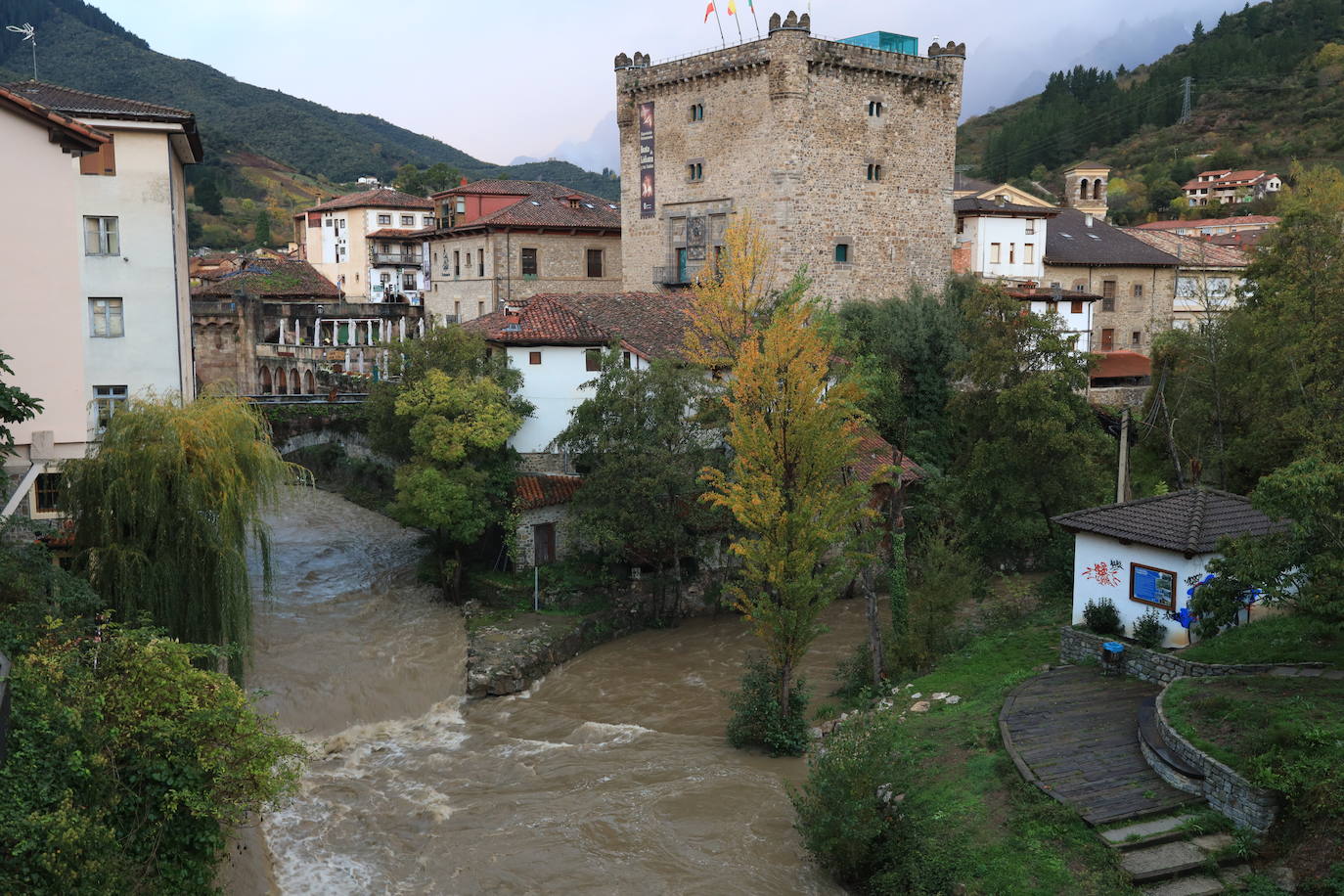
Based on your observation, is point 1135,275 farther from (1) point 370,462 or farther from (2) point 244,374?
A: (2) point 244,374

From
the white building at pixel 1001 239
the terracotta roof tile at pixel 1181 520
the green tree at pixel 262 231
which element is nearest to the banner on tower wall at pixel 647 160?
the white building at pixel 1001 239

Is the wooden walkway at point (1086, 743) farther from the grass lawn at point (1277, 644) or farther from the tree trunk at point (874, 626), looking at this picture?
the tree trunk at point (874, 626)

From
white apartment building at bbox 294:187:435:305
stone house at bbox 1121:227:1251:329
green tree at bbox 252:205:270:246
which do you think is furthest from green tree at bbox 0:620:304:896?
green tree at bbox 252:205:270:246

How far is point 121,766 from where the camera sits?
406 inches

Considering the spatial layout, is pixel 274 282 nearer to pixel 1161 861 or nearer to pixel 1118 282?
pixel 1118 282

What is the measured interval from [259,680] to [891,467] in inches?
497

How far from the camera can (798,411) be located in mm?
17219

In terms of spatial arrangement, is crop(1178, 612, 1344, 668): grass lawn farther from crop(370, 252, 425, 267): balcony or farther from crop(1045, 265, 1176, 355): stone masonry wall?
crop(370, 252, 425, 267): balcony

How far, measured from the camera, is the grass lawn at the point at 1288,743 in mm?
10758

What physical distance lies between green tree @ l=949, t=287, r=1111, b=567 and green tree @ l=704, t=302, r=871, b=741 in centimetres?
856

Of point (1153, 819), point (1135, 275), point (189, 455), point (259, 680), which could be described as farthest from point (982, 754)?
point (1135, 275)

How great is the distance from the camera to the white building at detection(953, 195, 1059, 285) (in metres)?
40.4

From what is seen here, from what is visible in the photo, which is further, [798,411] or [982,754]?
[798,411]

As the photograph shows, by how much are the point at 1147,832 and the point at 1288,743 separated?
1918 millimetres
